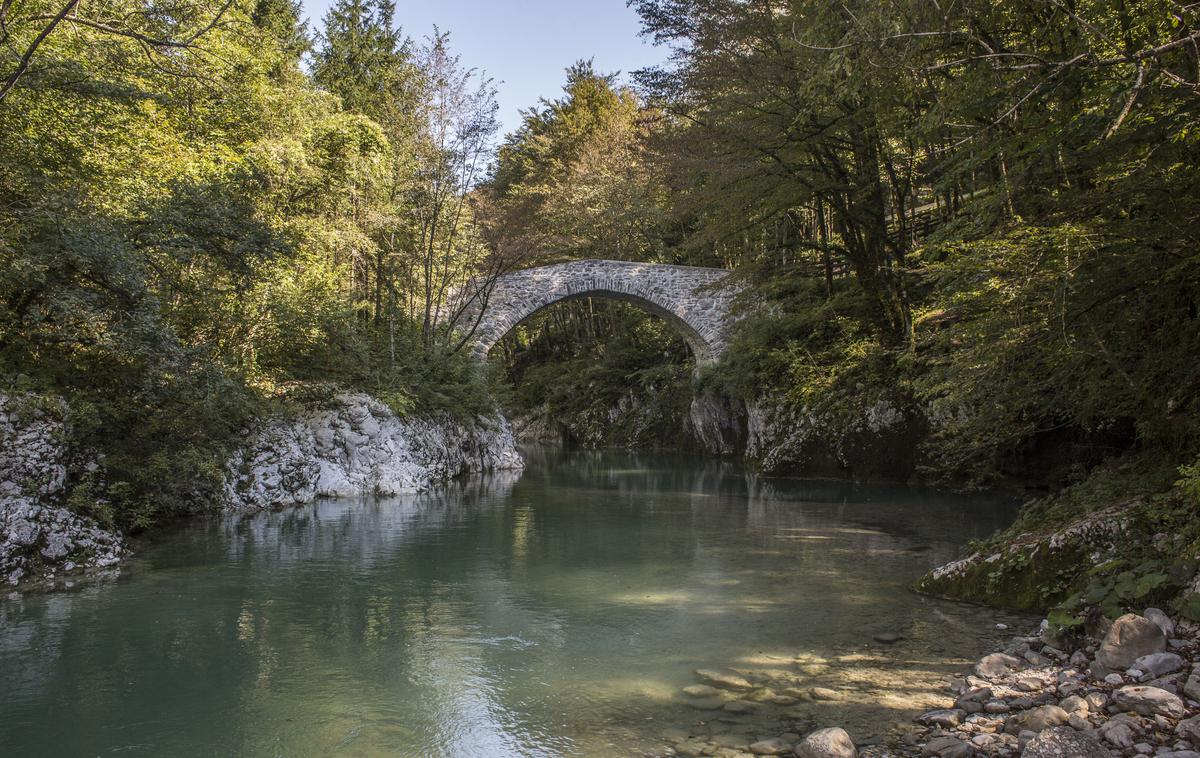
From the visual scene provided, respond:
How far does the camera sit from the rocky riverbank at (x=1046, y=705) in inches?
101

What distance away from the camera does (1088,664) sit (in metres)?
3.30

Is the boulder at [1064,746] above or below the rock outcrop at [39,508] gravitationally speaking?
below

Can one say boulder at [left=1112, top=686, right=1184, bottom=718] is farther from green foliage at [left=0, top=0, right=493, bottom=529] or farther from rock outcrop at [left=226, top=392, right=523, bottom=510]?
rock outcrop at [left=226, top=392, right=523, bottom=510]

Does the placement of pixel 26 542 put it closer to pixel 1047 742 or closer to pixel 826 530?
pixel 1047 742

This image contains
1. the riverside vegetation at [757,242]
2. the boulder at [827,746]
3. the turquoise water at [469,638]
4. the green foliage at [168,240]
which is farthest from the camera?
the green foliage at [168,240]

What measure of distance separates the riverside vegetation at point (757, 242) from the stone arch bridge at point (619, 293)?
4.86 ft

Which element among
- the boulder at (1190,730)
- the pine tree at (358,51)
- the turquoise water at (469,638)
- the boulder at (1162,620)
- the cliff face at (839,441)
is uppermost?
the pine tree at (358,51)

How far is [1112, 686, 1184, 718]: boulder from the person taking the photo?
2695 millimetres

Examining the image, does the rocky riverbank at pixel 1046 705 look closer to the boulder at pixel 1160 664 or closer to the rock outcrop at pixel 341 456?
the boulder at pixel 1160 664

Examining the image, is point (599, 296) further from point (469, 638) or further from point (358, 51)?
point (469, 638)

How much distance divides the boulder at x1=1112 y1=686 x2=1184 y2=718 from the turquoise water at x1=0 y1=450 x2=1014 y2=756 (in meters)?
0.75

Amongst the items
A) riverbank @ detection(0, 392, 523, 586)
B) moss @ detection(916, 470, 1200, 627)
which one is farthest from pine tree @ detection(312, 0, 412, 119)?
moss @ detection(916, 470, 1200, 627)

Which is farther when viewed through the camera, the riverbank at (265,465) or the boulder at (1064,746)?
the riverbank at (265,465)

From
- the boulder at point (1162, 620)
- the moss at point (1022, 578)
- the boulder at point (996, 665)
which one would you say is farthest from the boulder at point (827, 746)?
the moss at point (1022, 578)
